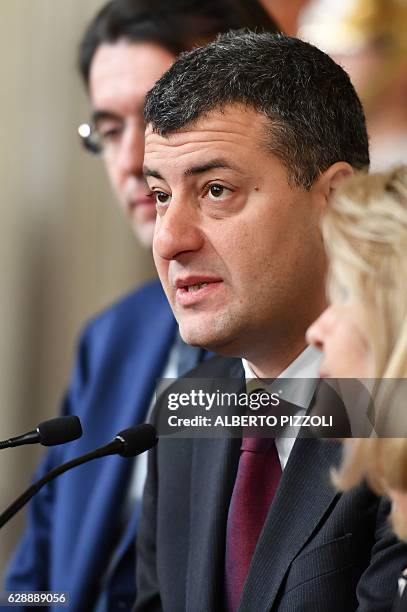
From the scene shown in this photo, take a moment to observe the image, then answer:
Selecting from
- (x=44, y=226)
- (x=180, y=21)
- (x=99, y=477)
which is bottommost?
(x=99, y=477)

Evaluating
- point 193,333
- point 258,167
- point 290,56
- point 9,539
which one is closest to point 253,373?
point 193,333

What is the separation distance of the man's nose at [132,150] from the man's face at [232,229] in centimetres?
89

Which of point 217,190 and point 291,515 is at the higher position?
point 217,190

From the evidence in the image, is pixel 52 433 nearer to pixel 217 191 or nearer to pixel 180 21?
pixel 217 191

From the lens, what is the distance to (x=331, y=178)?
1.28 m

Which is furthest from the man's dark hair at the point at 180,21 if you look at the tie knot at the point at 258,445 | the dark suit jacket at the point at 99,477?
the tie knot at the point at 258,445

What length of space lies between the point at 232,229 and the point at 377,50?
5.21ft

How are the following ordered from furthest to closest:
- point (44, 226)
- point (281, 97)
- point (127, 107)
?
point (44, 226)
point (127, 107)
point (281, 97)

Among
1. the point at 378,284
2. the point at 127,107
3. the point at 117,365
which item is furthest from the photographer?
the point at 117,365

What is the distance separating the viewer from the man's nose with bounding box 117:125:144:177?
2.15 m

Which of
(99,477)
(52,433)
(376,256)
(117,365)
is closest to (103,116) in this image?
(117,365)

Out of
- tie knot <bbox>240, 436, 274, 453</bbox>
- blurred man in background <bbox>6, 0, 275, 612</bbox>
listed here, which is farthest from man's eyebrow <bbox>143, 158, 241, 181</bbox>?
blurred man in background <bbox>6, 0, 275, 612</bbox>

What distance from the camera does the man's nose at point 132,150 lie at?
2.15 metres

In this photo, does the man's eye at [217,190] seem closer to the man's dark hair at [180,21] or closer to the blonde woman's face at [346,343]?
the blonde woman's face at [346,343]
